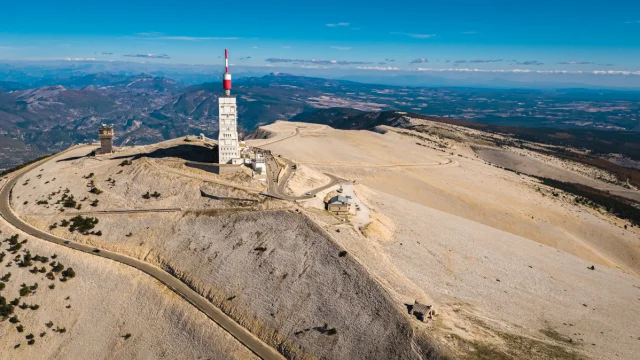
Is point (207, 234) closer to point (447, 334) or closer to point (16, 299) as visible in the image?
point (16, 299)

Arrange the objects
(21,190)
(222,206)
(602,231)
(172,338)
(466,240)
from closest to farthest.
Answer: (172,338) < (222,206) < (466,240) < (21,190) < (602,231)

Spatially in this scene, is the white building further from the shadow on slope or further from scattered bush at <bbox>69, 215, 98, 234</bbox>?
scattered bush at <bbox>69, 215, 98, 234</bbox>

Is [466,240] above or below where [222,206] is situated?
below

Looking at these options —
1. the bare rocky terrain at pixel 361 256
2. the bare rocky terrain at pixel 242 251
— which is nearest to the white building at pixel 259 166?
the bare rocky terrain at pixel 361 256

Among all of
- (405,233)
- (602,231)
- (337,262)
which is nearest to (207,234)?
(337,262)

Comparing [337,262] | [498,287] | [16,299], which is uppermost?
[337,262]

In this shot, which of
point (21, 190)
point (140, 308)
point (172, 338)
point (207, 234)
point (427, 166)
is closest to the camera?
point (172, 338)
